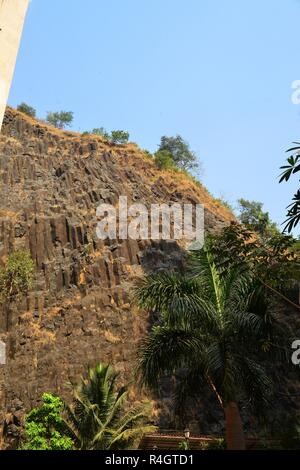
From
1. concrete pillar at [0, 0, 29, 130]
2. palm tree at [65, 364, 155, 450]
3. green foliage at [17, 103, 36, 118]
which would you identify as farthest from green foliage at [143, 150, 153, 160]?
concrete pillar at [0, 0, 29, 130]

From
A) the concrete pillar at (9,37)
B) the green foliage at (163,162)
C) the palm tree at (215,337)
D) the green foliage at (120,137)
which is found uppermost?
the green foliage at (120,137)

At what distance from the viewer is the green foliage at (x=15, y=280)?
30.7 meters

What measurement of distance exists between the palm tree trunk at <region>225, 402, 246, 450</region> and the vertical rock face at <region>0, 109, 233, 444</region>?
1386cm

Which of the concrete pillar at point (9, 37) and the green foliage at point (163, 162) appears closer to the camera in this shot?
the concrete pillar at point (9, 37)

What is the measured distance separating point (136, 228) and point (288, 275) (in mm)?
24837

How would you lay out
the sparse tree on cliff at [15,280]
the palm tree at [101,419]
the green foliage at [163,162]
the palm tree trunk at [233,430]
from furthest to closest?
the green foliage at [163,162] → the sparse tree on cliff at [15,280] → the palm tree at [101,419] → the palm tree trunk at [233,430]

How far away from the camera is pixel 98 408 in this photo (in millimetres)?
19781

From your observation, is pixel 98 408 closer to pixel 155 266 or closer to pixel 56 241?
pixel 155 266

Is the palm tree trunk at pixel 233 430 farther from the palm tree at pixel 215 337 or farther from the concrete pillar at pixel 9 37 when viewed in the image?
the concrete pillar at pixel 9 37

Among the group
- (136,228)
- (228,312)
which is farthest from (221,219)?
(228,312)

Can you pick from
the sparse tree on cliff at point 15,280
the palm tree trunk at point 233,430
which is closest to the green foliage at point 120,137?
the sparse tree on cliff at point 15,280

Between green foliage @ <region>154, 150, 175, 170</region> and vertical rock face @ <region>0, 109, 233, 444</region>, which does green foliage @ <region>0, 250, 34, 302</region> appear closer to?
vertical rock face @ <region>0, 109, 233, 444</region>

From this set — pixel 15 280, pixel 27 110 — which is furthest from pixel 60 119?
pixel 15 280

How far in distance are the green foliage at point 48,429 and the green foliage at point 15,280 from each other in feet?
36.6
